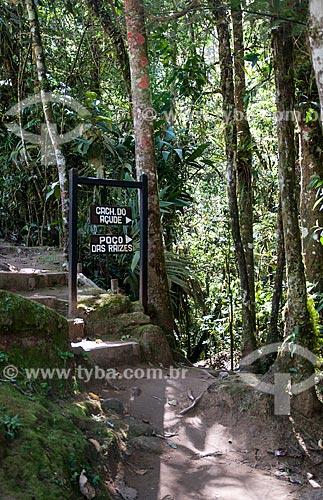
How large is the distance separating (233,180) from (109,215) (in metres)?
1.66

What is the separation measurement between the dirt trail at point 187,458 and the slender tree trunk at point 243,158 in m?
2.19

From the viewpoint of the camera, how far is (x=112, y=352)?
5578 mm

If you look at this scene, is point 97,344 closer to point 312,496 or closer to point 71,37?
point 312,496

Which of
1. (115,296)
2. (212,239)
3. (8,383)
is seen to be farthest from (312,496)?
(212,239)

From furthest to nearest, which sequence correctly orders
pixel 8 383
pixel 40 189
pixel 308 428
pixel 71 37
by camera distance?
pixel 71 37 < pixel 40 189 < pixel 308 428 < pixel 8 383

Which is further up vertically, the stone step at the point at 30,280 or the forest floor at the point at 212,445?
the stone step at the point at 30,280

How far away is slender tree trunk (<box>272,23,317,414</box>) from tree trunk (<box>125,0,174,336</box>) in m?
2.04

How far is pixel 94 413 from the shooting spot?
4.00 meters

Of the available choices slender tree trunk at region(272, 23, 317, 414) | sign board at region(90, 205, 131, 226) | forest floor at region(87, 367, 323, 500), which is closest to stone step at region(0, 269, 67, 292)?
sign board at region(90, 205, 131, 226)

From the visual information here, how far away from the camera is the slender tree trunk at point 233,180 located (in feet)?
21.5

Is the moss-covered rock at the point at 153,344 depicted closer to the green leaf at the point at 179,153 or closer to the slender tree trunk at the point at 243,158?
the slender tree trunk at the point at 243,158

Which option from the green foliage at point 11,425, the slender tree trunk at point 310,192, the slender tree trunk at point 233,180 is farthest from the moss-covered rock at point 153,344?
the green foliage at point 11,425

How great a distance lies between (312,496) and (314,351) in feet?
4.02

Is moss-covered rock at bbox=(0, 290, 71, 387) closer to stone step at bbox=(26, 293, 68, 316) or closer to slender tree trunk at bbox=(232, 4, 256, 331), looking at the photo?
stone step at bbox=(26, 293, 68, 316)
